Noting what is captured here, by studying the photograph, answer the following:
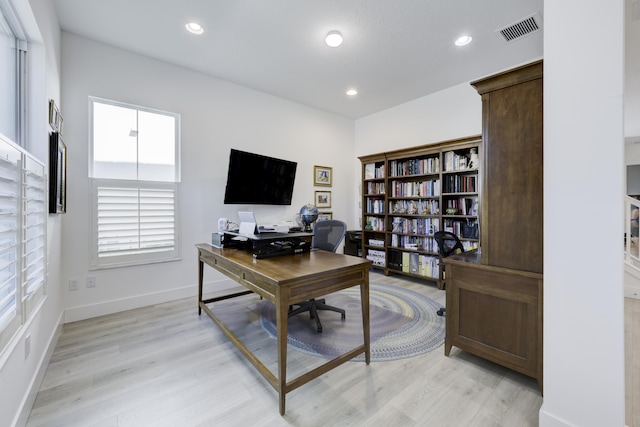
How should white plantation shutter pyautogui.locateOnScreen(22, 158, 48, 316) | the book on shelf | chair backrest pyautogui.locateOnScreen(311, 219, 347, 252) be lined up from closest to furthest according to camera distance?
white plantation shutter pyautogui.locateOnScreen(22, 158, 48, 316), chair backrest pyautogui.locateOnScreen(311, 219, 347, 252), the book on shelf

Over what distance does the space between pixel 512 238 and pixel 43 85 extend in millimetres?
3405

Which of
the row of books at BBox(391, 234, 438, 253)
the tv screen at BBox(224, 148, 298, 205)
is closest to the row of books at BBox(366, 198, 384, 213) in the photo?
the row of books at BBox(391, 234, 438, 253)

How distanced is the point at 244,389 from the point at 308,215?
9.39 ft

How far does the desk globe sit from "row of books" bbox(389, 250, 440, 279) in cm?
140

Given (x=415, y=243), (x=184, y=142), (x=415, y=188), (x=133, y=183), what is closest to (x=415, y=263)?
(x=415, y=243)

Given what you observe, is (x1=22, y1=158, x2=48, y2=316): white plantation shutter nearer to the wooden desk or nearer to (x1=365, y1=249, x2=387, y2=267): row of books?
the wooden desk

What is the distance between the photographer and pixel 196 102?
3393mm

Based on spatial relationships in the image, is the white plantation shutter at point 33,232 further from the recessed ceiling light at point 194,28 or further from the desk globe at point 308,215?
→ the desk globe at point 308,215

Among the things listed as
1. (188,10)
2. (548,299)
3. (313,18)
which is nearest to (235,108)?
(188,10)

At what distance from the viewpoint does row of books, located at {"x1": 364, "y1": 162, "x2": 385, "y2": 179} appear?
4.56 metres

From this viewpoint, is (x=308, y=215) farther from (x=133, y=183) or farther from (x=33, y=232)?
(x=33, y=232)

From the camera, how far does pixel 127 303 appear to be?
292 centimetres

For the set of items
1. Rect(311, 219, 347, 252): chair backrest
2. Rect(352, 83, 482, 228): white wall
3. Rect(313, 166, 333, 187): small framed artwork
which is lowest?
Rect(311, 219, 347, 252): chair backrest

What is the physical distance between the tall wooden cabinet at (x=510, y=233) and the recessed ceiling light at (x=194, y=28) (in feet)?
8.45
